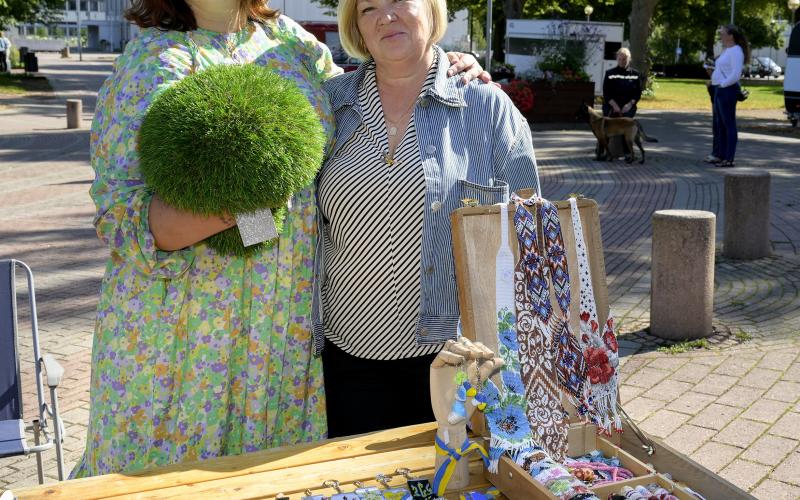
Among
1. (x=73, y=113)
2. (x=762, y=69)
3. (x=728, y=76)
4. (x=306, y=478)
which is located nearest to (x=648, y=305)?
(x=306, y=478)

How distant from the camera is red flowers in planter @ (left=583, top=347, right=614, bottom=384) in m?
2.17

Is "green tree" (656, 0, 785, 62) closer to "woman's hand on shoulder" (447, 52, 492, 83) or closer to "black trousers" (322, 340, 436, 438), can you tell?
"woman's hand on shoulder" (447, 52, 492, 83)

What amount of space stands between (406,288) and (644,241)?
7.15 meters

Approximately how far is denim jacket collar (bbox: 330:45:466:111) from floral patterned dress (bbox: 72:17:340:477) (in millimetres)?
162

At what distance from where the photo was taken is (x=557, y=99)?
74.9 feet

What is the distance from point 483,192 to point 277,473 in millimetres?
940

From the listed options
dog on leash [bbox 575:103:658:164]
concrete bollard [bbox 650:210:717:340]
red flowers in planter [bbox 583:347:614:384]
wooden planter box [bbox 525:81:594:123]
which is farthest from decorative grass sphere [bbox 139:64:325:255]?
wooden planter box [bbox 525:81:594:123]

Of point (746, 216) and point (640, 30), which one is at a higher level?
point (640, 30)

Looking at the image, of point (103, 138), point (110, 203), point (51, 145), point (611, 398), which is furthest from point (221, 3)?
point (51, 145)

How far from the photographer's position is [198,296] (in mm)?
2326

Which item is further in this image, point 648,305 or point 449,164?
point 648,305

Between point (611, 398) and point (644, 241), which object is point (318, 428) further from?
point (644, 241)

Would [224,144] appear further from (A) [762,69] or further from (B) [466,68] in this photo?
(A) [762,69]

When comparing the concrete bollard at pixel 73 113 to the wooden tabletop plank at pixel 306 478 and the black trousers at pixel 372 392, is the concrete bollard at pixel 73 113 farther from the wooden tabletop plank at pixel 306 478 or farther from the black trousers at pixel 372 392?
the wooden tabletop plank at pixel 306 478
